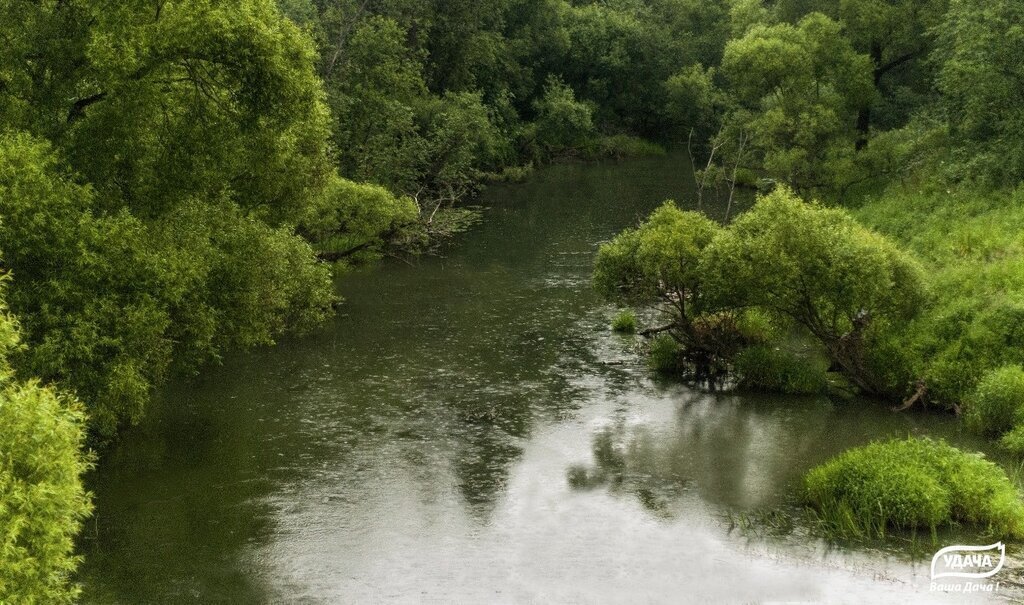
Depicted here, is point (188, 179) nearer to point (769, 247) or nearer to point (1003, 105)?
point (769, 247)

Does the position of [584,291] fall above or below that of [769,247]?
below

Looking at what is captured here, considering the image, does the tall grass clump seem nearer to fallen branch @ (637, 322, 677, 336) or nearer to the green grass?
fallen branch @ (637, 322, 677, 336)

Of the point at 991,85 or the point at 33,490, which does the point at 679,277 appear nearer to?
the point at 991,85

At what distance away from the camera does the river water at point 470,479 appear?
61.8 ft

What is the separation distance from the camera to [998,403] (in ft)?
83.4

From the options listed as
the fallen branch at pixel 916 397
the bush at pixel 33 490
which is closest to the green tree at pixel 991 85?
the fallen branch at pixel 916 397

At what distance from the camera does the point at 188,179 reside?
2294 centimetres

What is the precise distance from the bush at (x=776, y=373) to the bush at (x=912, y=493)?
25.1 feet

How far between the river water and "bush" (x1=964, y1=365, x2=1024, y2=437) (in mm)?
612

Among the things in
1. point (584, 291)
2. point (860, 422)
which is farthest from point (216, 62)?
point (584, 291)

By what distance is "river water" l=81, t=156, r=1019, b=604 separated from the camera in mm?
18844

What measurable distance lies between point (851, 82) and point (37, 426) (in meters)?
46.6

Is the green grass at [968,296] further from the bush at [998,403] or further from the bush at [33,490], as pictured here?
the bush at [33,490]

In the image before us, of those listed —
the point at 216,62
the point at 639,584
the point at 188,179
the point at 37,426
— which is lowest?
the point at 639,584
